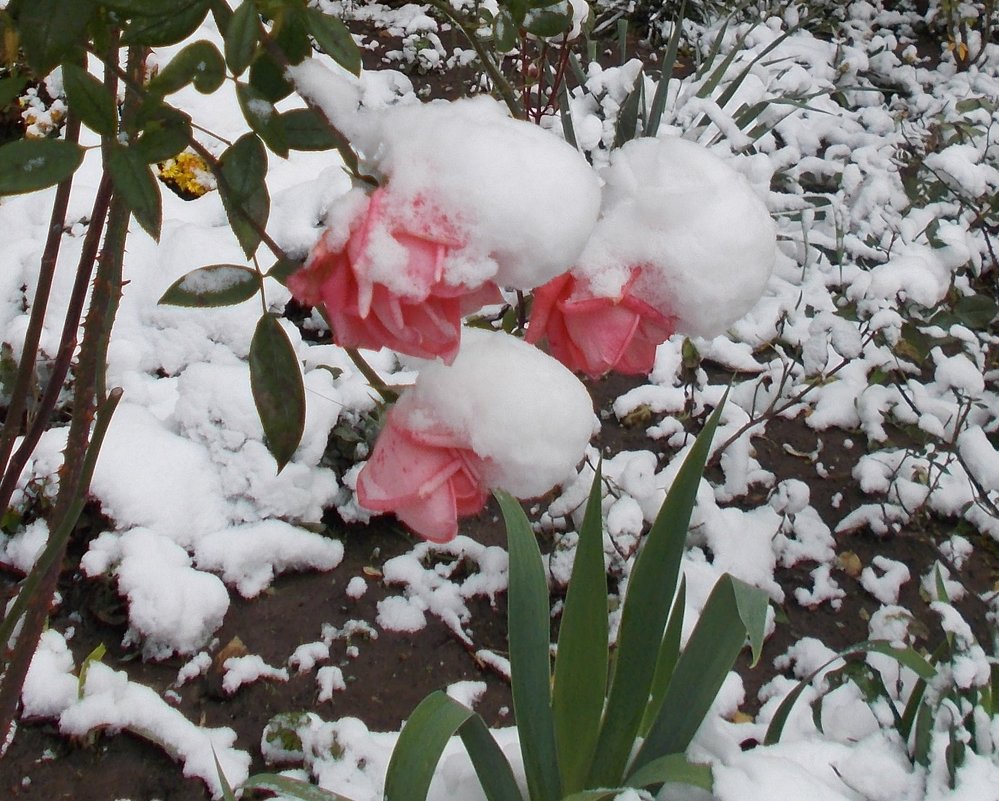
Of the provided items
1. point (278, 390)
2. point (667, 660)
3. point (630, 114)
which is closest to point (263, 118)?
point (278, 390)

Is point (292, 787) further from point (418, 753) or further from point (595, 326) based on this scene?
point (595, 326)

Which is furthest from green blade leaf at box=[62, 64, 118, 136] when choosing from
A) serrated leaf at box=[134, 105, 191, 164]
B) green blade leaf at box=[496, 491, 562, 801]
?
green blade leaf at box=[496, 491, 562, 801]

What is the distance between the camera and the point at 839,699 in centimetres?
138

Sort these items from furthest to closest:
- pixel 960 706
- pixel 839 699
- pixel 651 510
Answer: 1. pixel 651 510
2. pixel 839 699
3. pixel 960 706

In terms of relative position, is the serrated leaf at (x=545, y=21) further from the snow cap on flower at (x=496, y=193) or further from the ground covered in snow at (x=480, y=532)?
the ground covered in snow at (x=480, y=532)

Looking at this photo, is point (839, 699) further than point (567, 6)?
Yes

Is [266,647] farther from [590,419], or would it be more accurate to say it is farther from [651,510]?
[590,419]

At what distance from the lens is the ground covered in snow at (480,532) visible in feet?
4.18

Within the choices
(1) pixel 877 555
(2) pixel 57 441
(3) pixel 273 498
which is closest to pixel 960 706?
(1) pixel 877 555

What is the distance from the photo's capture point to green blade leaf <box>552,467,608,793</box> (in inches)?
39.4

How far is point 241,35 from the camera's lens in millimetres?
467

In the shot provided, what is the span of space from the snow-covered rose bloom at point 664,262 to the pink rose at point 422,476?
70mm

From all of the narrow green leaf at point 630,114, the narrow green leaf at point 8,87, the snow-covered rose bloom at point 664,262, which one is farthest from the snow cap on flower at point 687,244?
the narrow green leaf at point 630,114

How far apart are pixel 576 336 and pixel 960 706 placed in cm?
97
